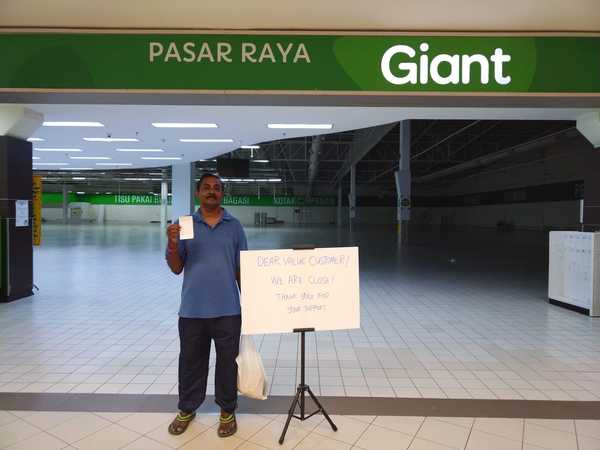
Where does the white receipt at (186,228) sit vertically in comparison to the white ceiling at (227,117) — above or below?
below

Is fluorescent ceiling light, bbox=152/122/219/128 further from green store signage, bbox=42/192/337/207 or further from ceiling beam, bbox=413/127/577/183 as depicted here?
green store signage, bbox=42/192/337/207

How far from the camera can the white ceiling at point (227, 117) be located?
268 inches

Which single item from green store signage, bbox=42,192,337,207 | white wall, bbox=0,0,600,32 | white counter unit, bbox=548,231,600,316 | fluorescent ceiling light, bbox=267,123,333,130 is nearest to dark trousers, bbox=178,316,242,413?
white wall, bbox=0,0,600,32

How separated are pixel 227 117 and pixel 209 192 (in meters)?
5.74

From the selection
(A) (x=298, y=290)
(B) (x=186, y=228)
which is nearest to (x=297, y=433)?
(A) (x=298, y=290)

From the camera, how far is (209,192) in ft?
8.28

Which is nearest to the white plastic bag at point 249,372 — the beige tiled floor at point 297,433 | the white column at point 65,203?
the beige tiled floor at point 297,433

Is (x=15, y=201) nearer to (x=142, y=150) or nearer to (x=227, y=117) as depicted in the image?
(x=227, y=117)

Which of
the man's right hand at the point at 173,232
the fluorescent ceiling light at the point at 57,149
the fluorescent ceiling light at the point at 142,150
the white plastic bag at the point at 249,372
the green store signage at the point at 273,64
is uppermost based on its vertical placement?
the fluorescent ceiling light at the point at 142,150

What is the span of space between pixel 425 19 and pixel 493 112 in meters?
4.24

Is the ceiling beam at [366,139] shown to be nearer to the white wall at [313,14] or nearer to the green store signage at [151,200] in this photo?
the white wall at [313,14]

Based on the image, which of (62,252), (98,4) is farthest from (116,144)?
(98,4)

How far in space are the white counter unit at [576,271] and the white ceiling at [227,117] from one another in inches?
82.4

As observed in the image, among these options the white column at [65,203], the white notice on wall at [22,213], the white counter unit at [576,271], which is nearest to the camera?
the white counter unit at [576,271]
